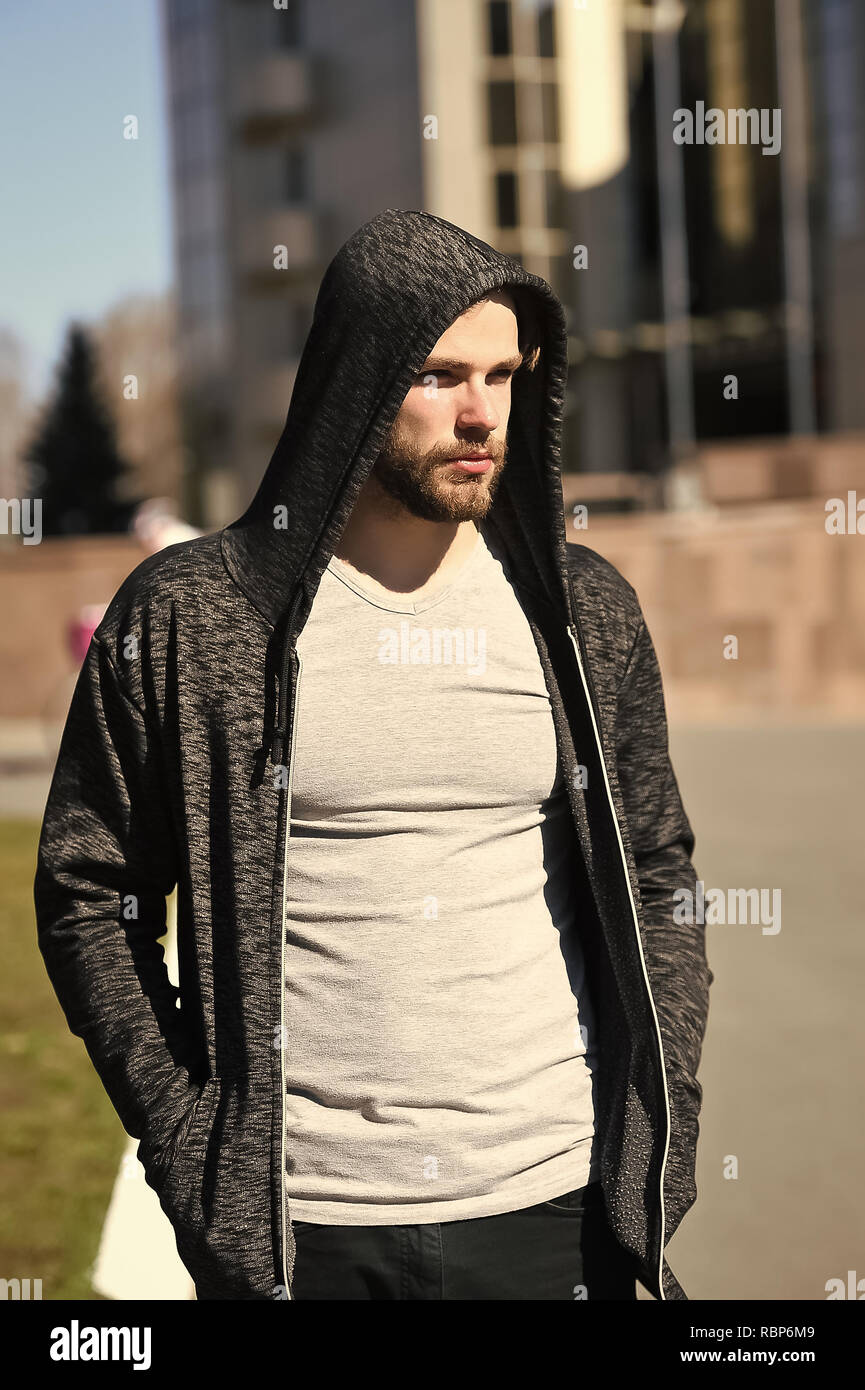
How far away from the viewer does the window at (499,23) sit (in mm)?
31234

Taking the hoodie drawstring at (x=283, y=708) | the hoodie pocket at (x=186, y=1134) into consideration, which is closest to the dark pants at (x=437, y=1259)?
the hoodie pocket at (x=186, y=1134)

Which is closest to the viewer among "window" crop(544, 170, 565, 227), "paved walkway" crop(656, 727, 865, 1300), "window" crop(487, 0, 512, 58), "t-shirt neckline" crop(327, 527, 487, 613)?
"t-shirt neckline" crop(327, 527, 487, 613)

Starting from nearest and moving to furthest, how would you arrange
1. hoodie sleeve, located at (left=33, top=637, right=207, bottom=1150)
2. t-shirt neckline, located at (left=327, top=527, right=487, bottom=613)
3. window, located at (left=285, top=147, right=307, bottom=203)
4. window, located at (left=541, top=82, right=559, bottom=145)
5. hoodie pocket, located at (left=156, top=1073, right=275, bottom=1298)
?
hoodie pocket, located at (left=156, top=1073, right=275, bottom=1298)
hoodie sleeve, located at (left=33, top=637, right=207, bottom=1150)
t-shirt neckline, located at (left=327, top=527, right=487, bottom=613)
window, located at (left=541, top=82, right=559, bottom=145)
window, located at (left=285, top=147, right=307, bottom=203)

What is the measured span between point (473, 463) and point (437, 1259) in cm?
Result: 116

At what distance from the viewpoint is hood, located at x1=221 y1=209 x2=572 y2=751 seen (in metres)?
2.24

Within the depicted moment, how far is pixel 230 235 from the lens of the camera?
38594mm

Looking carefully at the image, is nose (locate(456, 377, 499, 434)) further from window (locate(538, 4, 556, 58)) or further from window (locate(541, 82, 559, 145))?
window (locate(538, 4, 556, 58))

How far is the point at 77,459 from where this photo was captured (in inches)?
1574

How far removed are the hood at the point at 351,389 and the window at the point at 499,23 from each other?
31.6 meters

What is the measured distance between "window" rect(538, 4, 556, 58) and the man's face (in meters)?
32.1

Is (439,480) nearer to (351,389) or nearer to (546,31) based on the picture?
(351,389)

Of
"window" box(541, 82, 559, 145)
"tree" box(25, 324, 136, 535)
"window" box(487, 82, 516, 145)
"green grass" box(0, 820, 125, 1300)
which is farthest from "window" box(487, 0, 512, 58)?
"green grass" box(0, 820, 125, 1300)

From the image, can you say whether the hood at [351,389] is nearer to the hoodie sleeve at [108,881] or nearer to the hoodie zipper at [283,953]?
the hoodie zipper at [283,953]

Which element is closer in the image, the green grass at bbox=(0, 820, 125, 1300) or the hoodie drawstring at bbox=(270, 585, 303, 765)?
the hoodie drawstring at bbox=(270, 585, 303, 765)
